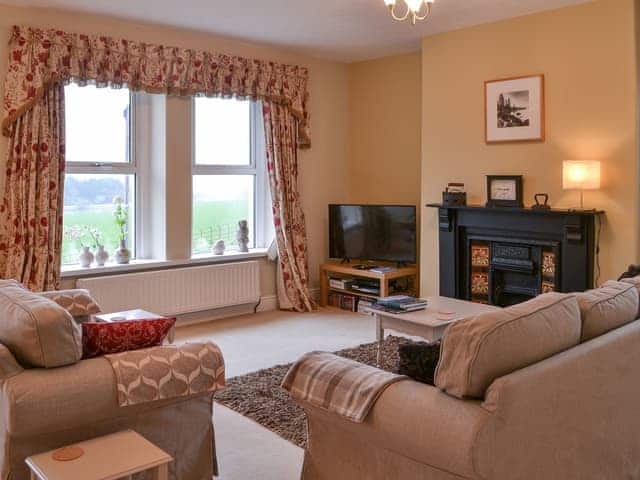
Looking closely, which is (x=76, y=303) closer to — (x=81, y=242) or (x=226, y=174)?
(x=81, y=242)

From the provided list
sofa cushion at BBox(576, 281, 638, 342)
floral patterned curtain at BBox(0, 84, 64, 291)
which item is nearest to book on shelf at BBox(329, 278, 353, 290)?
floral patterned curtain at BBox(0, 84, 64, 291)

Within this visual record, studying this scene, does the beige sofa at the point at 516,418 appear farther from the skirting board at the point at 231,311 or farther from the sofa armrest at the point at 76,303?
the skirting board at the point at 231,311

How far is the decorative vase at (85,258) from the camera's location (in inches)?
206

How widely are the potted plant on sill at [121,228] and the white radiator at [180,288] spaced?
17 cm

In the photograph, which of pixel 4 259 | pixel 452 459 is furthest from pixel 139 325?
pixel 4 259

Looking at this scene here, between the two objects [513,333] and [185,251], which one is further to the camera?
[185,251]

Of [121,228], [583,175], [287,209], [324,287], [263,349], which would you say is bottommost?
[263,349]

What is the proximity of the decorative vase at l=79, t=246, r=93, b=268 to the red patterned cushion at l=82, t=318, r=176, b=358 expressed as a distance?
115 inches

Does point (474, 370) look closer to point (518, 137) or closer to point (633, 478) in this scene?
point (633, 478)

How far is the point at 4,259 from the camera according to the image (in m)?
4.71

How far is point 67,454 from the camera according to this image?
6.67ft

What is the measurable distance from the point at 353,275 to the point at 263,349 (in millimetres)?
1825

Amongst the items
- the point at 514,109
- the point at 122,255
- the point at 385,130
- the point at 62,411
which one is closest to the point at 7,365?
the point at 62,411

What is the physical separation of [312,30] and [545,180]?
2319 millimetres
